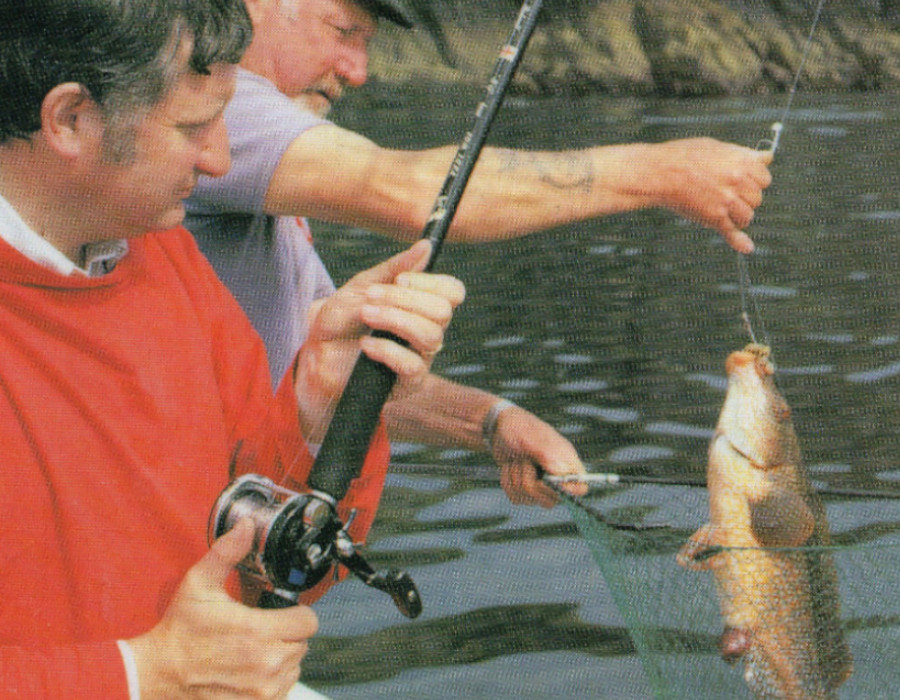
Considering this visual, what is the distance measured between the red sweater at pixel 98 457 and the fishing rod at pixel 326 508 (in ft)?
0.43

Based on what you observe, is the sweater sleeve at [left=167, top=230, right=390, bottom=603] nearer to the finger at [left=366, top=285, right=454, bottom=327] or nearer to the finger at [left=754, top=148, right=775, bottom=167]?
the finger at [left=366, top=285, right=454, bottom=327]

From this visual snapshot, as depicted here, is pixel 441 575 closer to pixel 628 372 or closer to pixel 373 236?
pixel 628 372

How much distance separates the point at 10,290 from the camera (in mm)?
1740

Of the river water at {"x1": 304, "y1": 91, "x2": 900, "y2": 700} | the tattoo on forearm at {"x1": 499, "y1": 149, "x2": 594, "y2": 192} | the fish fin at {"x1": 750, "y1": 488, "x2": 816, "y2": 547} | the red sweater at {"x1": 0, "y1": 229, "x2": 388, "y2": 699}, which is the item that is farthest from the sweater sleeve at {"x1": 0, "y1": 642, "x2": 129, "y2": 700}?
the fish fin at {"x1": 750, "y1": 488, "x2": 816, "y2": 547}

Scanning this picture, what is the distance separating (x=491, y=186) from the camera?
9.62ft

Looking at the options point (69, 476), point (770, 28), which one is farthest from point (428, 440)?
point (770, 28)

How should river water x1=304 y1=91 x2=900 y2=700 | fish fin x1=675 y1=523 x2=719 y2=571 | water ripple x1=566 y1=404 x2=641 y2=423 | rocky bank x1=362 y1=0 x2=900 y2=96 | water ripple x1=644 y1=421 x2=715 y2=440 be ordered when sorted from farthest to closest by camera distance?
rocky bank x1=362 y1=0 x2=900 y2=96 → water ripple x1=566 y1=404 x2=641 y2=423 → water ripple x1=644 y1=421 x2=715 y2=440 → river water x1=304 y1=91 x2=900 y2=700 → fish fin x1=675 y1=523 x2=719 y2=571


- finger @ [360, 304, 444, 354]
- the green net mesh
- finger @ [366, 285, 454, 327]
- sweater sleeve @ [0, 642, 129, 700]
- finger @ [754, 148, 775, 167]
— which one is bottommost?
the green net mesh

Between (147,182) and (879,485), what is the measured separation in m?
5.34

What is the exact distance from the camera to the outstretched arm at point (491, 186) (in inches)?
104

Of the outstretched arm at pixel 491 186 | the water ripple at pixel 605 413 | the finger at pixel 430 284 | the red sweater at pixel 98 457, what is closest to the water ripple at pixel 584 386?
the water ripple at pixel 605 413

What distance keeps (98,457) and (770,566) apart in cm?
154

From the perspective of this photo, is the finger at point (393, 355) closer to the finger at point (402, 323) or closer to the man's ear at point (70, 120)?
the finger at point (402, 323)

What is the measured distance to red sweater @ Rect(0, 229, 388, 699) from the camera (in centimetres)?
174
